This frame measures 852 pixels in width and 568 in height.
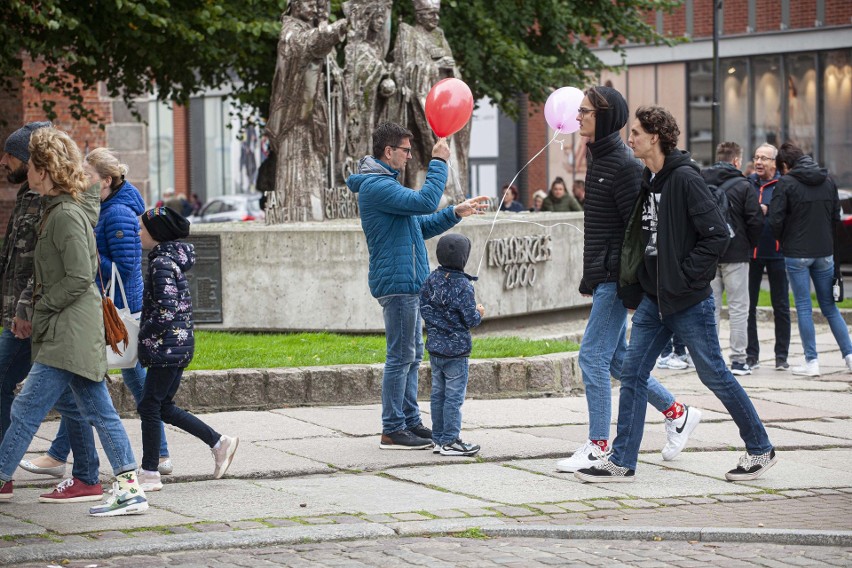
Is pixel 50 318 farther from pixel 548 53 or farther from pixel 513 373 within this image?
pixel 548 53

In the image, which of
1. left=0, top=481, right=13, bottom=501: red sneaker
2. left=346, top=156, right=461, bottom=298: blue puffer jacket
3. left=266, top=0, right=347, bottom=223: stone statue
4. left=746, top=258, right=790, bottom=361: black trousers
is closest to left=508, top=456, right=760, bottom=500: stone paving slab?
left=346, top=156, right=461, bottom=298: blue puffer jacket

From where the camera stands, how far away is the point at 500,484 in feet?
24.6

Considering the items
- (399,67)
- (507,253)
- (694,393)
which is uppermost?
(399,67)

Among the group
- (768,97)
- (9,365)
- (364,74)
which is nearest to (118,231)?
(9,365)

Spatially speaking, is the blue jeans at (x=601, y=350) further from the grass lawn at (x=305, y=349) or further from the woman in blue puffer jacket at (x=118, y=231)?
the grass lawn at (x=305, y=349)

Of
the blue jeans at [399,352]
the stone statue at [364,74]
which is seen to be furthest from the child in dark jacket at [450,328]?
the stone statue at [364,74]

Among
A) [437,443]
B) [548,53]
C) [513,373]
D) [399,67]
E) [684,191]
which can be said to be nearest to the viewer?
[684,191]

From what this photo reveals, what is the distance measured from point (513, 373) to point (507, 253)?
3006mm

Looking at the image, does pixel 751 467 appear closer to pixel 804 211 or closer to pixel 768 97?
pixel 804 211

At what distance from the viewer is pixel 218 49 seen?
21.8 meters

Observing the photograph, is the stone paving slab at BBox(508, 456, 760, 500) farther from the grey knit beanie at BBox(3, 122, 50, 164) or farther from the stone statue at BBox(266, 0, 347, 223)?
the stone statue at BBox(266, 0, 347, 223)

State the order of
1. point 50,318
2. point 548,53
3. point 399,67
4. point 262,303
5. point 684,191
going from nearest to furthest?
point 50,318
point 684,191
point 262,303
point 399,67
point 548,53

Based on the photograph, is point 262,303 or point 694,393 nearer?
point 694,393

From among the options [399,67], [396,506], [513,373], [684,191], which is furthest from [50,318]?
[399,67]
